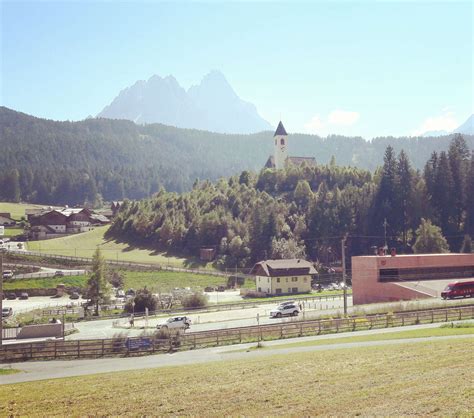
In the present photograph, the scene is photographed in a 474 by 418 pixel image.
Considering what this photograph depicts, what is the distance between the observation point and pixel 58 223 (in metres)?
132

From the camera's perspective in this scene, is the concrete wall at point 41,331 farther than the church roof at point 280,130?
No

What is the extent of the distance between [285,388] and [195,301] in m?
43.1

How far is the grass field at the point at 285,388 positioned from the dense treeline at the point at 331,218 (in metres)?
71.2

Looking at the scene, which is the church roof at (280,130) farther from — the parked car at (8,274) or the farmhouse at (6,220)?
the parked car at (8,274)

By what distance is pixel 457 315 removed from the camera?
39062mm

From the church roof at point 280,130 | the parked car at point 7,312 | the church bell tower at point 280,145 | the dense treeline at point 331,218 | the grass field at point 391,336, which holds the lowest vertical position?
the parked car at point 7,312

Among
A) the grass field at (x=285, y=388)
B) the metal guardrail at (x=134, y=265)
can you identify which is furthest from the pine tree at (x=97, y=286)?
the grass field at (x=285, y=388)

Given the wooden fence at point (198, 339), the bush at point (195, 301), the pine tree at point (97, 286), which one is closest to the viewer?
the wooden fence at point (198, 339)

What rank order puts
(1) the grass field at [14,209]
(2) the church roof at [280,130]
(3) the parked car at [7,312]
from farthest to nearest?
(1) the grass field at [14,209] < (2) the church roof at [280,130] < (3) the parked car at [7,312]

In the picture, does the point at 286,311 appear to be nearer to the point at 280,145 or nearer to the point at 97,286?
the point at 97,286

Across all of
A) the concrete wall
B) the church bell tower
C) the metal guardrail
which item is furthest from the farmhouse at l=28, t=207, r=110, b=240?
the concrete wall

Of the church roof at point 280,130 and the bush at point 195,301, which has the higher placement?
the church roof at point 280,130

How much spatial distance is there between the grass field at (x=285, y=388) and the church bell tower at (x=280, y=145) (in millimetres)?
134730

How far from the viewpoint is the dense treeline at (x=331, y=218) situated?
98.4 metres
